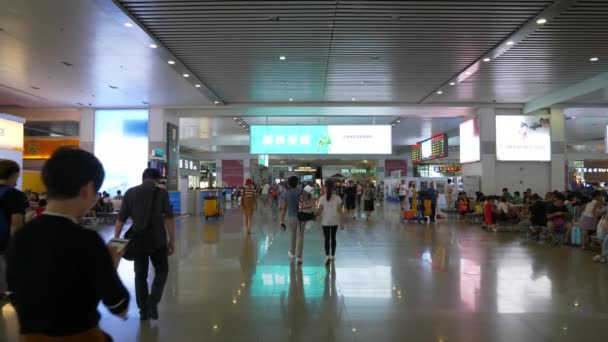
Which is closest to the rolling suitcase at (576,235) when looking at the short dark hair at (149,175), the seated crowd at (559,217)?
the seated crowd at (559,217)

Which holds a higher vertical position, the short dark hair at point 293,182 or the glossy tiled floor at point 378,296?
the short dark hair at point 293,182

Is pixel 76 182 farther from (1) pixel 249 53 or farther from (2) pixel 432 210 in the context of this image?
(2) pixel 432 210

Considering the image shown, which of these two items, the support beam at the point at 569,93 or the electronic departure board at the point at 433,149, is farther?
the electronic departure board at the point at 433,149

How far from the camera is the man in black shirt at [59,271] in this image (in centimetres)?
144

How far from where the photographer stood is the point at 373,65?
11078 millimetres

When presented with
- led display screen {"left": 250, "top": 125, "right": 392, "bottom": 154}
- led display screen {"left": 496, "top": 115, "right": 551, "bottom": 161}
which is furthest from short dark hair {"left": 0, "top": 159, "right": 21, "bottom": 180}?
led display screen {"left": 496, "top": 115, "right": 551, "bottom": 161}

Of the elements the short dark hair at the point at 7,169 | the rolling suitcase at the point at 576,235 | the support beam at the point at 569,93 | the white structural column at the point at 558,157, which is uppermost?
the support beam at the point at 569,93

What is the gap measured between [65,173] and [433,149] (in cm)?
2079

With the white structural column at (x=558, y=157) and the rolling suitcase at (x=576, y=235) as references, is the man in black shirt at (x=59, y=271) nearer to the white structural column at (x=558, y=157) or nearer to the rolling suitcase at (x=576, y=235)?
the rolling suitcase at (x=576, y=235)

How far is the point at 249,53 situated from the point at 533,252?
774 centimetres

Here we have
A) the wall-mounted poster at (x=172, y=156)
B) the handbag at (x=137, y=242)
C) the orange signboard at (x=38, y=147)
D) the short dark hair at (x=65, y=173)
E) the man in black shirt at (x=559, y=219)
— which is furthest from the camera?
the orange signboard at (x=38, y=147)

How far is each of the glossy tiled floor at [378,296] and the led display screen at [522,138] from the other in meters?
7.97

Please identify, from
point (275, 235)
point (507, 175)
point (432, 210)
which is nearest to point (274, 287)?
point (275, 235)

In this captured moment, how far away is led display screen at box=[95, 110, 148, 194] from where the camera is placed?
55.8 feet
